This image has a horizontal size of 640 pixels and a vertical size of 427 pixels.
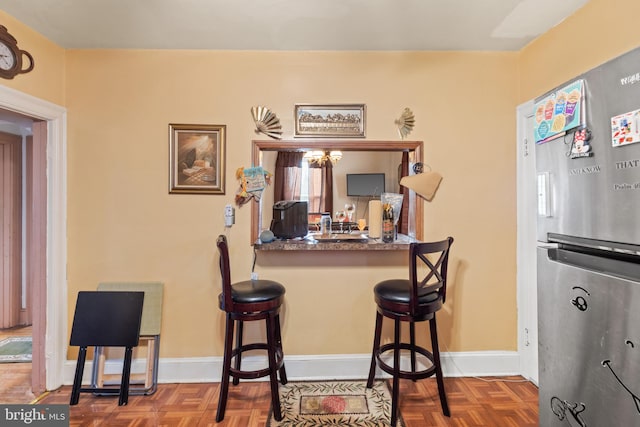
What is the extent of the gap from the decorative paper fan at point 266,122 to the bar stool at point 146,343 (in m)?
1.32

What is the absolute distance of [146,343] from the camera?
2.13 metres

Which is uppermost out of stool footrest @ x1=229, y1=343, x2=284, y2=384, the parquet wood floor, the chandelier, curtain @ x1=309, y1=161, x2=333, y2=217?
the chandelier

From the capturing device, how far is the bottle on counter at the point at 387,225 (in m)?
2.08

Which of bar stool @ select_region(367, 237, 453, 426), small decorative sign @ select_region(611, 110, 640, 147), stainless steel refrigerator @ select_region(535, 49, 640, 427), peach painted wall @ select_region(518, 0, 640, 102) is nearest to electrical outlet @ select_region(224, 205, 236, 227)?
bar stool @ select_region(367, 237, 453, 426)

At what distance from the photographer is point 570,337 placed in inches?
40.3

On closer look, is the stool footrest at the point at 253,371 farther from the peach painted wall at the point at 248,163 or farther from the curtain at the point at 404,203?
the curtain at the point at 404,203

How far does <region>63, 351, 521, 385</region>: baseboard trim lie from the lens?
83.4 inches

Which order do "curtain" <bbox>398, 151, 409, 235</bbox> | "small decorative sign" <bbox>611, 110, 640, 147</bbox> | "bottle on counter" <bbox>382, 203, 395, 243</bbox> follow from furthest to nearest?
"curtain" <bbox>398, 151, 409, 235</bbox>
"bottle on counter" <bbox>382, 203, 395, 243</bbox>
"small decorative sign" <bbox>611, 110, 640, 147</bbox>

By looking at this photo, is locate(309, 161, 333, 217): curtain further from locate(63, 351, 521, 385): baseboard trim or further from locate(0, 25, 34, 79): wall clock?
locate(0, 25, 34, 79): wall clock

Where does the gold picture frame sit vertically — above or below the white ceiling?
below

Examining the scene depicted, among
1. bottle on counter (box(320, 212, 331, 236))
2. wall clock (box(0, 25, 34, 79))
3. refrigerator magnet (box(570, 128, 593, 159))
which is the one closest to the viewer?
refrigerator magnet (box(570, 128, 593, 159))

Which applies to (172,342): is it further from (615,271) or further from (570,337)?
(615,271)

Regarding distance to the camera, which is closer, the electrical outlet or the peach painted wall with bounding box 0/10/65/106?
the peach painted wall with bounding box 0/10/65/106

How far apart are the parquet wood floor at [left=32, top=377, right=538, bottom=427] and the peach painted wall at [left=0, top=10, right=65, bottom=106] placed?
1993 mm
